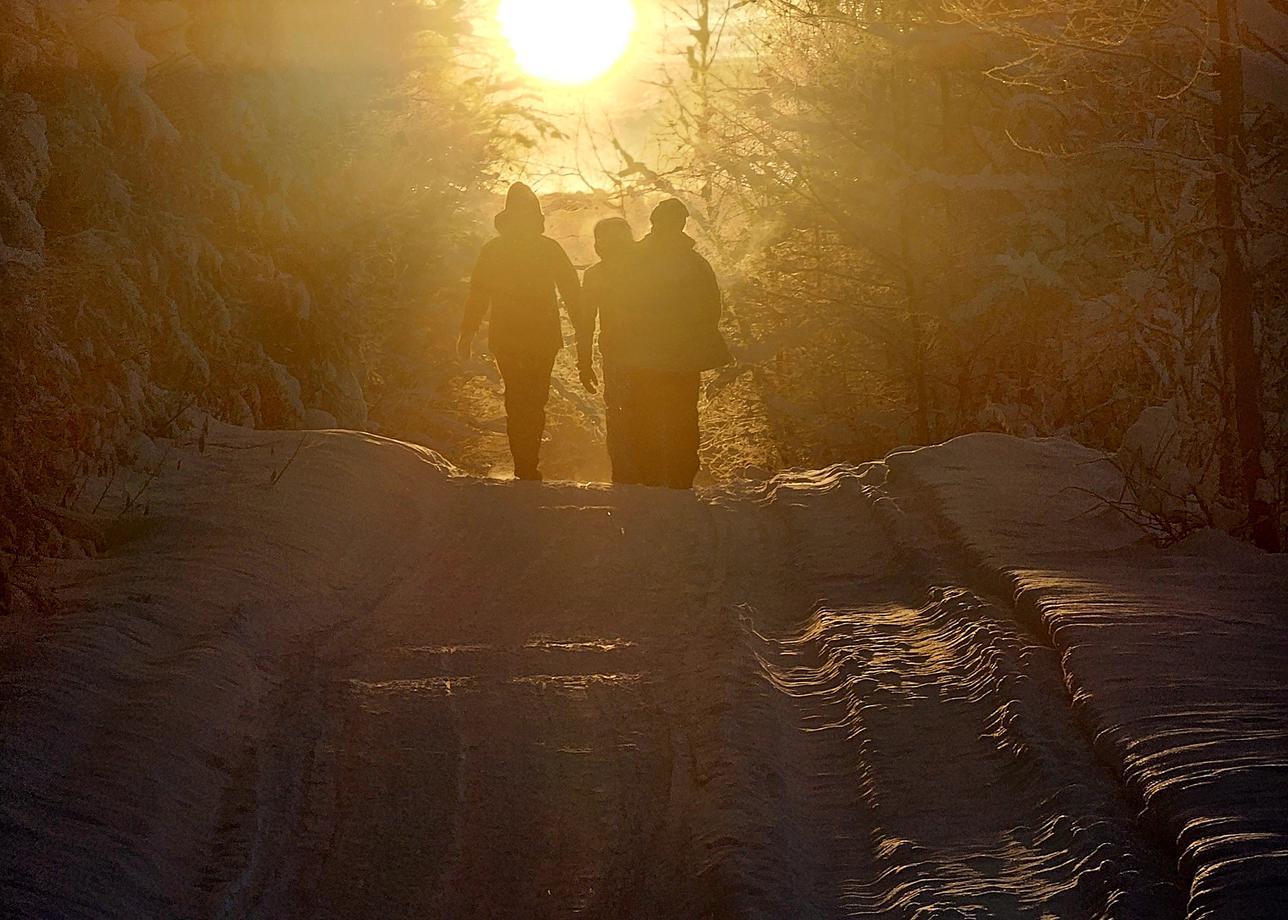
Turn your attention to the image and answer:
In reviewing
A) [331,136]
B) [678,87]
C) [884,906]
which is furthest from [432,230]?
[884,906]

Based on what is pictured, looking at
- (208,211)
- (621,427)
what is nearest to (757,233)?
(208,211)

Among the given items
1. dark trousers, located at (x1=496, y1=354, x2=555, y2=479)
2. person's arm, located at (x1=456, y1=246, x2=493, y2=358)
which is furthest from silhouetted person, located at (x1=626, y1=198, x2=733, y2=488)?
person's arm, located at (x1=456, y1=246, x2=493, y2=358)

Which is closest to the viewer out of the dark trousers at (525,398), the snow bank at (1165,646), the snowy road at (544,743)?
the snow bank at (1165,646)

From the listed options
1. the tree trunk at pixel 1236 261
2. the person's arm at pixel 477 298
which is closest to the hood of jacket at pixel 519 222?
the person's arm at pixel 477 298

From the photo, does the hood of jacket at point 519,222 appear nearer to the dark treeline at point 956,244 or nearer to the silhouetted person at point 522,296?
→ the silhouetted person at point 522,296

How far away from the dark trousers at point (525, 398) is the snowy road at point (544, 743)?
12.9ft

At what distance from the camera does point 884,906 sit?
3867mm

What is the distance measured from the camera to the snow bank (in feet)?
12.2

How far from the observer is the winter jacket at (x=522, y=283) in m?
10.9

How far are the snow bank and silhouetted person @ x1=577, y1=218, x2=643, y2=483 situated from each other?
284 centimetres

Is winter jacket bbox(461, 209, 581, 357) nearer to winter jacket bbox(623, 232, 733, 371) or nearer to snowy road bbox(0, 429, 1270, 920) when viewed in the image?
winter jacket bbox(623, 232, 733, 371)

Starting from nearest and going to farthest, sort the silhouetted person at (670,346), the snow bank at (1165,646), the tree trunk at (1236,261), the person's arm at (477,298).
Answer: the snow bank at (1165,646), the tree trunk at (1236,261), the silhouetted person at (670,346), the person's arm at (477,298)

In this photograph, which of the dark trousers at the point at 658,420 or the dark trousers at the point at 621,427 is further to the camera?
the dark trousers at the point at 621,427

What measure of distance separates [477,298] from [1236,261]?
5.54 metres
